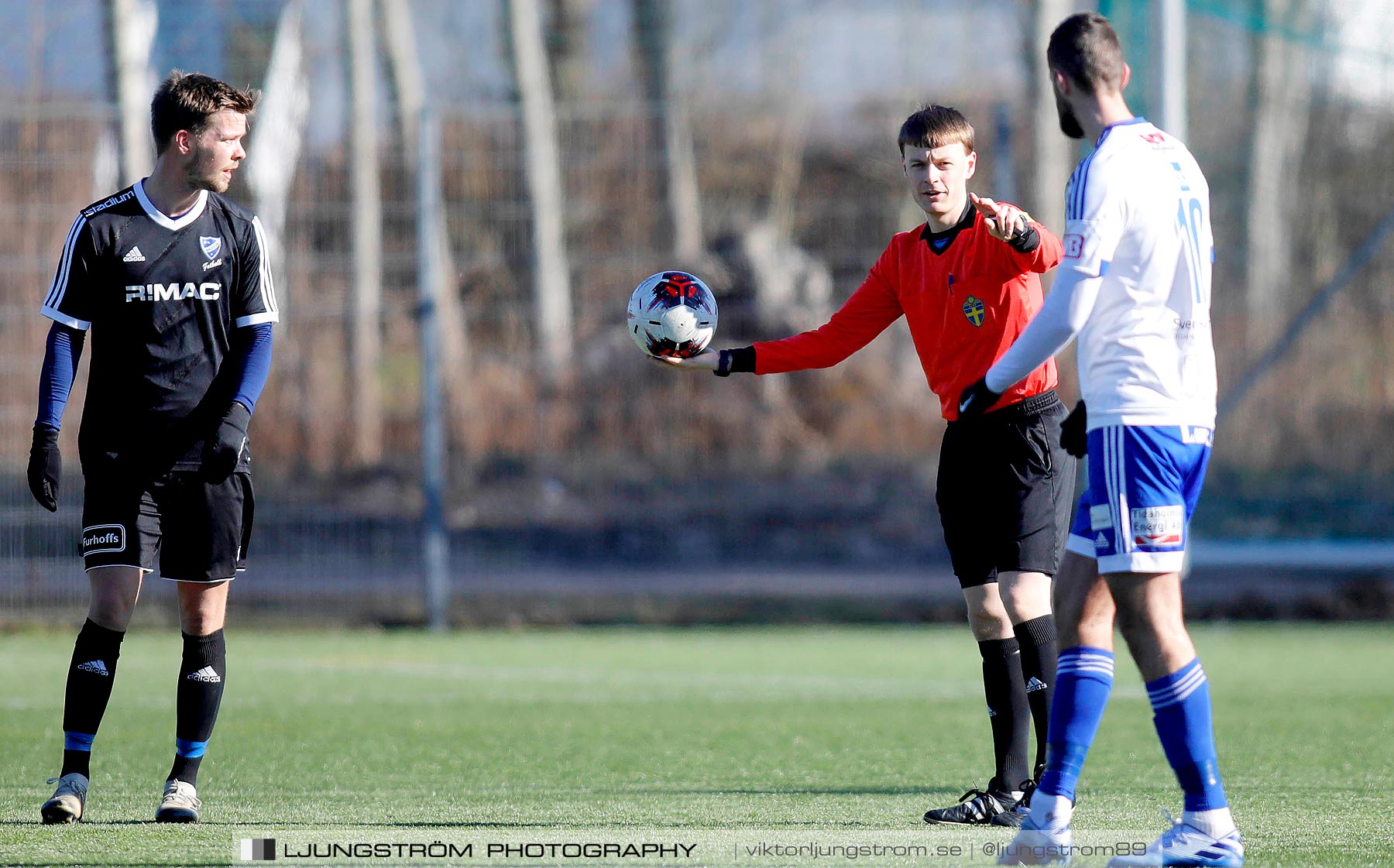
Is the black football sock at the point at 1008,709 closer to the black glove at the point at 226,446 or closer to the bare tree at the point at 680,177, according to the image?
the black glove at the point at 226,446

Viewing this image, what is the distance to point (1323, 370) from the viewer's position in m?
12.5

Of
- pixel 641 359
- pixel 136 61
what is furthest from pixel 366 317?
pixel 136 61

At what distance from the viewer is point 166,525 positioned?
17.0 feet

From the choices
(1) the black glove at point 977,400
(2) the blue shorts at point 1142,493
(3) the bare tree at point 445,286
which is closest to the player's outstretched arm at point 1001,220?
(1) the black glove at point 977,400

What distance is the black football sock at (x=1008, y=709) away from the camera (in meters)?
5.20

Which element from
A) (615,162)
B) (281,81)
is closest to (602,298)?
(615,162)

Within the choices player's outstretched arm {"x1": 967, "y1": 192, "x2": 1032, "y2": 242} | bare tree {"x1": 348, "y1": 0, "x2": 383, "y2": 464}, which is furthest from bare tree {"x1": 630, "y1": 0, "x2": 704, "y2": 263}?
player's outstretched arm {"x1": 967, "y1": 192, "x2": 1032, "y2": 242}

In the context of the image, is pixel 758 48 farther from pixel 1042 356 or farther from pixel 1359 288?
pixel 1042 356

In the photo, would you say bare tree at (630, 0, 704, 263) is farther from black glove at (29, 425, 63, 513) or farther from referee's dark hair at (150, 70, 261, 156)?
black glove at (29, 425, 63, 513)

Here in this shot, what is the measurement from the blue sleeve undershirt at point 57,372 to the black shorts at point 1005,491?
8.90 ft

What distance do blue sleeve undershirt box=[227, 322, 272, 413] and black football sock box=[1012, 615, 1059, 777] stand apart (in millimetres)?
2505

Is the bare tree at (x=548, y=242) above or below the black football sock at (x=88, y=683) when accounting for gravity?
above

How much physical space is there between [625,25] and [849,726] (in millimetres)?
11346

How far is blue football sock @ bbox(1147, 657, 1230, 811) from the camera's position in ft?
13.5
